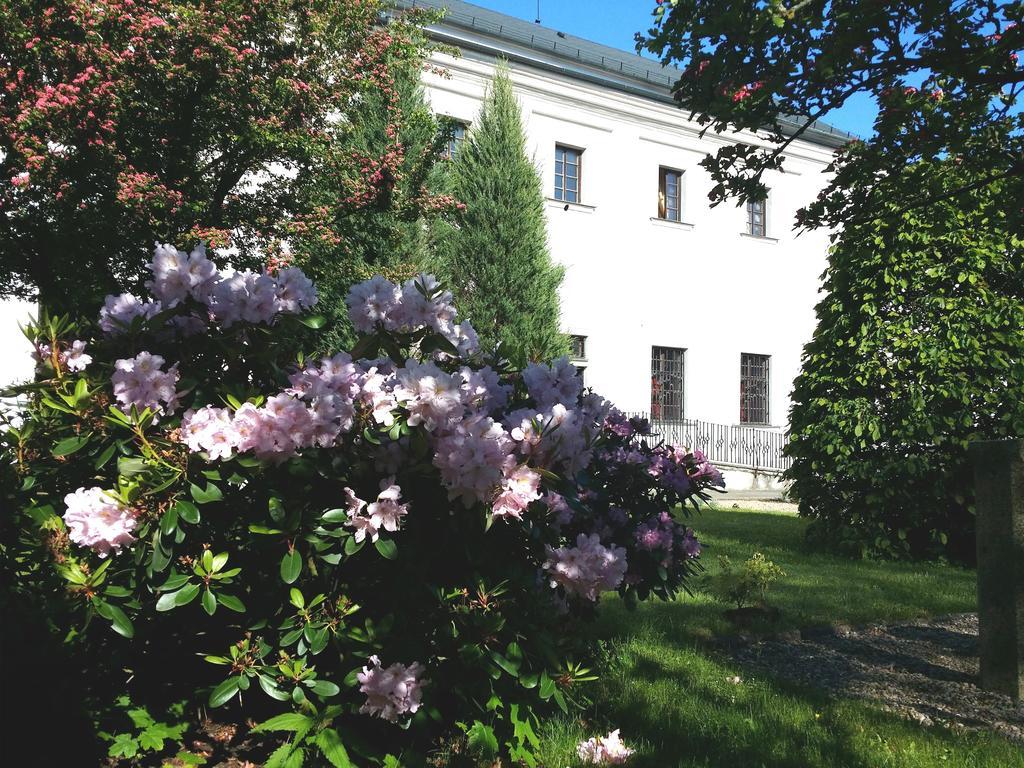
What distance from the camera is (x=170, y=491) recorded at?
2.24 meters

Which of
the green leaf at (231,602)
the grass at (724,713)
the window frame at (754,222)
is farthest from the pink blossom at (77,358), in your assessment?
the window frame at (754,222)

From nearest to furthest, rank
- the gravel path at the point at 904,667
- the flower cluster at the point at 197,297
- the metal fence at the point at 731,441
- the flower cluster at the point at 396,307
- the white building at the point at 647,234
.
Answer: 1. the flower cluster at the point at 197,297
2. the flower cluster at the point at 396,307
3. the gravel path at the point at 904,667
4. the white building at the point at 647,234
5. the metal fence at the point at 731,441

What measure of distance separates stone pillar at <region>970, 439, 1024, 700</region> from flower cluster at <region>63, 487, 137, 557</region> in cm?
344

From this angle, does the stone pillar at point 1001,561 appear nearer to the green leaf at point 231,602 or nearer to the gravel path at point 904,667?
the gravel path at point 904,667

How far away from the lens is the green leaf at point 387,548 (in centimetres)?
228

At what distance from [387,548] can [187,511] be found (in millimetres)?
562

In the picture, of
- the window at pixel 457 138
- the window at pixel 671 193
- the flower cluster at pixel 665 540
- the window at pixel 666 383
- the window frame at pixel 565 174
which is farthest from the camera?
the window at pixel 671 193

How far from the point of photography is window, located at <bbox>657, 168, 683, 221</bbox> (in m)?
19.9

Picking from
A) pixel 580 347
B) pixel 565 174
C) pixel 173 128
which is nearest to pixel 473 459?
pixel 173 128

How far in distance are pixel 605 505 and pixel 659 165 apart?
17849 mm

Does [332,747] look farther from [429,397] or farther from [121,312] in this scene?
[121,312]

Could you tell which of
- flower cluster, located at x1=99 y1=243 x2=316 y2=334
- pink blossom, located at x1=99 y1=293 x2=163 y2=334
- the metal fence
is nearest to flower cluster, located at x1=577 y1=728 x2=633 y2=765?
flower cluster, located at x1=99 y1=243 x2=316 y2=334

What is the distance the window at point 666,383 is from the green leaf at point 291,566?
17.6 meters

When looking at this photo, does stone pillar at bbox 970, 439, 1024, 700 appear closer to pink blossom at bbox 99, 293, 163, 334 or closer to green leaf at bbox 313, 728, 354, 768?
green leaf at bbox 313, 728, 354, 768
